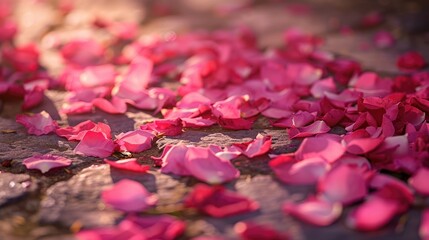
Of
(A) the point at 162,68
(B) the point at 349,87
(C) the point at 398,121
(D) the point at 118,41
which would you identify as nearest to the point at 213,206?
(C) the point at 398,121

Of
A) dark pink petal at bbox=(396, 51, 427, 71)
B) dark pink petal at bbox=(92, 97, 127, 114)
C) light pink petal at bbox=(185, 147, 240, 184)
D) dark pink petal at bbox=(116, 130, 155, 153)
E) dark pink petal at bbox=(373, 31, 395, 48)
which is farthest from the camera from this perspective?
dark pink petal at bbox=(373, 31, 395, 48)

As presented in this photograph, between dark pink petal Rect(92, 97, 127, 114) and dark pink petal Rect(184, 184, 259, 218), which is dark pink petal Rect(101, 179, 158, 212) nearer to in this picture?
dark pink petal Rect(184, 184, 259, 218)

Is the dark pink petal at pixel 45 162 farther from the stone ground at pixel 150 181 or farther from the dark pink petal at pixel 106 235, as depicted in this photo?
the dark pink petal at pixel 106 235

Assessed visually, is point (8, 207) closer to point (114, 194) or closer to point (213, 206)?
point (114, 194)

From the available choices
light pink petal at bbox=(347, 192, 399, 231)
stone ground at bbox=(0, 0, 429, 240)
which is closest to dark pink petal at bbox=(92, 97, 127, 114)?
stone ground at bbox=(0, 0, 429, 240)

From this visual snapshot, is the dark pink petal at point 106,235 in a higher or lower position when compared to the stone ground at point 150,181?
higher

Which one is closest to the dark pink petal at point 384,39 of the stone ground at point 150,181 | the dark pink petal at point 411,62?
the stone ground at point 150,181
